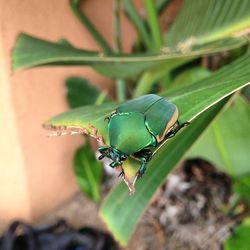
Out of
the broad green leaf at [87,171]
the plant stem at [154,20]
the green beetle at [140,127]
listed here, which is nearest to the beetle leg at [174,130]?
the green beetle at [140,127]

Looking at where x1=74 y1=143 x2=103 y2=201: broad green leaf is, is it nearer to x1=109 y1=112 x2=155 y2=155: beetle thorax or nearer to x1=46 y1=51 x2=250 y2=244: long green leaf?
x1=46 y1=51 x2=250 y2=244: long green leaf

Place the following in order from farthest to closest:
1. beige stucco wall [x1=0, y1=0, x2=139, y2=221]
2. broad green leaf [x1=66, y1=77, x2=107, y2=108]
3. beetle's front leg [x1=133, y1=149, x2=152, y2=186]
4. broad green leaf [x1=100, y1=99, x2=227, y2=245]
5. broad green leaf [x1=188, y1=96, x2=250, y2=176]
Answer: broad green leaf [x1=66, y1=77, x2=107, y2=108], beige stucco wall [x1=0, y1=0, x2=139, y2=221], broad green leaf [x1=188, y1=96, x2=250, y2=176], broad green leaf [x1=100, y1=99, x2=227, y2=245], beetle's front leg [x1=133, y1=149, x2=152, y2=186]

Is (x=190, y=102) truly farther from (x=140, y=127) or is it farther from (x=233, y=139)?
(x=233, y=139)

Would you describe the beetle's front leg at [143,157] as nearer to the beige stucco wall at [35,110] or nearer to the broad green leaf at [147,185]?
the broad green leaf at [147,185]

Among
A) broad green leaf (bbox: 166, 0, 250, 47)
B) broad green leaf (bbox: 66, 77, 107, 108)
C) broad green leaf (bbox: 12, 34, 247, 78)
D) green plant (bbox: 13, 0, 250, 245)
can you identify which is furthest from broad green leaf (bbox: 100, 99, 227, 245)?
broad green leaf (bbox: 66, 77, 107, 108)

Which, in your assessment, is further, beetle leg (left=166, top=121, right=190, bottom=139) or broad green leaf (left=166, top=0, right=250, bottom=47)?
broad green leaf (left=166, top=0, right=250, bottom=47)

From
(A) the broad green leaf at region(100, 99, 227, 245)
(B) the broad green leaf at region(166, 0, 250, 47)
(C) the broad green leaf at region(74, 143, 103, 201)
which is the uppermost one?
(B) the broad green leaf at region(166, 0, 250, 47)

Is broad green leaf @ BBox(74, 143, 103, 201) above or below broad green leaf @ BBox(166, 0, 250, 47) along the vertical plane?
below
